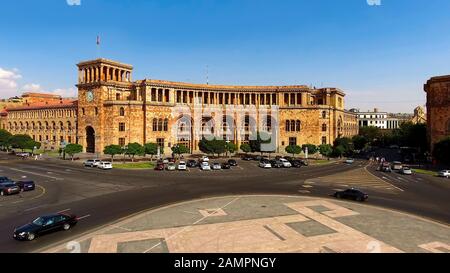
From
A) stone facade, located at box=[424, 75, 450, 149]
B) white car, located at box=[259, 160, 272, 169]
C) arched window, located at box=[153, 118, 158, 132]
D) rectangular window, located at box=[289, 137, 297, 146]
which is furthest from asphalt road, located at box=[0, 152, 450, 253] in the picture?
rectangular window, located at box=[289, 137, 297, 146]

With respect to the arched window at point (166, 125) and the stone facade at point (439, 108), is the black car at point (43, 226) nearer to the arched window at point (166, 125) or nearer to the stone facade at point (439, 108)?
the arched window at point (166, 125)

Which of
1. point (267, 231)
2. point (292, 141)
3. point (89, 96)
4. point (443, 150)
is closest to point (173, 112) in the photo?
point (89, 96)

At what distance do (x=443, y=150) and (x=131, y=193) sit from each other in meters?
64.8

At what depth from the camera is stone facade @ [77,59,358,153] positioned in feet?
308

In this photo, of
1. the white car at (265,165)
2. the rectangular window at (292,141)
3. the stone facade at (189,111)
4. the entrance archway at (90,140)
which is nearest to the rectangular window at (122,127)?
the stone facade at (189,111)

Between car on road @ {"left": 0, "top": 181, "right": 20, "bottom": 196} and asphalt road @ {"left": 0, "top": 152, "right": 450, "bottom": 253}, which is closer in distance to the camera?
asphalt road @ {"left": 0, "top": 152, "right": 450, "bottom": 253}

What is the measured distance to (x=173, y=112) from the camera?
100m

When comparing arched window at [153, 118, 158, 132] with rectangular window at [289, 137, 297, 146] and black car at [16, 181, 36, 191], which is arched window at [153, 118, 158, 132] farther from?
black car at [16, 181, 36, 191]

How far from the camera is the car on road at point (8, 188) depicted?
40.2 metres

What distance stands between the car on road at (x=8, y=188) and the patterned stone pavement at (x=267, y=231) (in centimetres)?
2023

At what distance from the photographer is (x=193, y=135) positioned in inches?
4038

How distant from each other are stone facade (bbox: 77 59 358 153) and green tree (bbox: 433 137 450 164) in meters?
34.3

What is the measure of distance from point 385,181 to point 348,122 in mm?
94766
